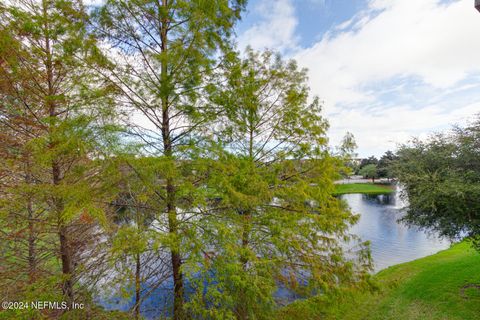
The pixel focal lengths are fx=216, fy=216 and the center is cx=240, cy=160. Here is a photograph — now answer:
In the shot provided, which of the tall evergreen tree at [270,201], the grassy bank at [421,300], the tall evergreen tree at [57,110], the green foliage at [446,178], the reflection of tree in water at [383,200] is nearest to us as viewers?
the tall evergreen tree at [57,110]

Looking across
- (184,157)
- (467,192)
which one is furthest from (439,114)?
(184,157)

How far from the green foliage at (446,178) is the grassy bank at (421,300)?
6.64 ft

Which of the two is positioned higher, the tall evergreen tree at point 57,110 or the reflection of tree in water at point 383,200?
the tall evergreen tree at point 57,110

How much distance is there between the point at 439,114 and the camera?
14.7 meters

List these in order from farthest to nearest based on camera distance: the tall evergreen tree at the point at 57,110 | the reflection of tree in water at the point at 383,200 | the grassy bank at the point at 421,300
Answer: the reflection of tree in water at the point at 383,200, the grassy bank at the point at 421,300, the tall evergreen tree at the point at 57,110

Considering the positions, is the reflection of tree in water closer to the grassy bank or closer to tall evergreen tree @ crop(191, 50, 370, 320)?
the grassy bank

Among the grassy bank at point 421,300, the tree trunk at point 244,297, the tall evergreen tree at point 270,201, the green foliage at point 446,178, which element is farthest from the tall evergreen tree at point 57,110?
the green foliage at point 446,178

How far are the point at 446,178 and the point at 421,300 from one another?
4.13 metres

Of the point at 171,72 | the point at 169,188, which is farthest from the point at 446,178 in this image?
the point at 171,72

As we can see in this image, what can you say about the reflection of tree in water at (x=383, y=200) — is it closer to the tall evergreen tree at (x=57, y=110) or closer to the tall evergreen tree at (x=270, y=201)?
the tall evergreen tree at (x=270, y=201)

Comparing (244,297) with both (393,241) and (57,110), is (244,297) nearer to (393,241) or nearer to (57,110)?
(57,110)

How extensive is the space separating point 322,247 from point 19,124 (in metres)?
6.51

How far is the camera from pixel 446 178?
5676 mm

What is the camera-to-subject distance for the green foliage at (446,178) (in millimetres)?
5367
